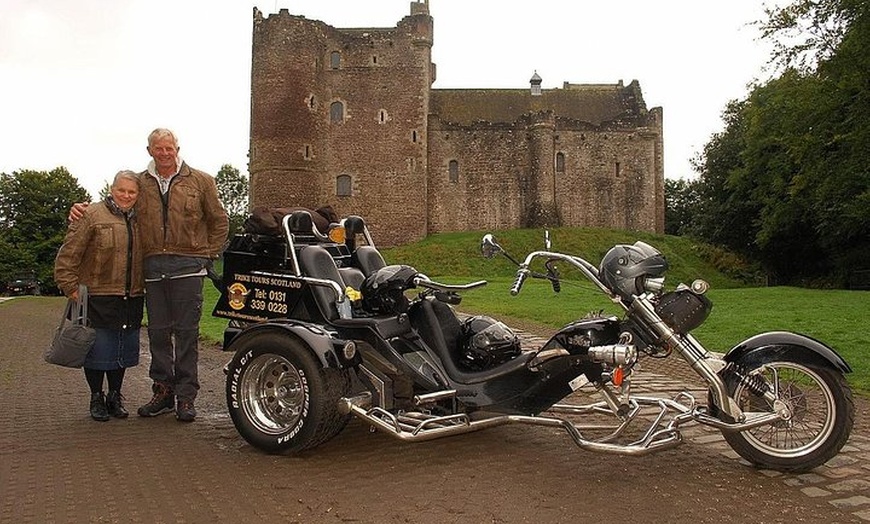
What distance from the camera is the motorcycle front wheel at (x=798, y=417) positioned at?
14.3ft

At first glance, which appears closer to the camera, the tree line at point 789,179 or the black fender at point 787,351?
the black fender at point 787,351

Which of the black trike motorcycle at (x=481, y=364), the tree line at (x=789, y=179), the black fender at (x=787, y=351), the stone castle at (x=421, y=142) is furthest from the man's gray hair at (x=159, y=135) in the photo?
the stone castle at (x=421, y=142)

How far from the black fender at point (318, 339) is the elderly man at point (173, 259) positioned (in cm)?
114

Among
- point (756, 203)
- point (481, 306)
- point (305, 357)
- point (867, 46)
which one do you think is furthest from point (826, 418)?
point (756, 203)

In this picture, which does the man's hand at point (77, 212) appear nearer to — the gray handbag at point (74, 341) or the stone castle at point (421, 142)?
the gray handbag at point (74, 341)

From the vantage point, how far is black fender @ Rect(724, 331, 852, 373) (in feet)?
14.3

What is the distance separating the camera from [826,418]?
439cm

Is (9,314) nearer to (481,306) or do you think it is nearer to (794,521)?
(481,306)

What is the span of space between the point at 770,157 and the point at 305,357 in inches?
1378

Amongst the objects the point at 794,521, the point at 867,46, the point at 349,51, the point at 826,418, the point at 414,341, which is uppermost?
the point at 349,51

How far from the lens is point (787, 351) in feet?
14.5

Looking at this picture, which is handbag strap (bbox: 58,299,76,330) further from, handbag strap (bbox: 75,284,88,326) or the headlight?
the headlight

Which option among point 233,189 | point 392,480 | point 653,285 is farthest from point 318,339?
point 233,189

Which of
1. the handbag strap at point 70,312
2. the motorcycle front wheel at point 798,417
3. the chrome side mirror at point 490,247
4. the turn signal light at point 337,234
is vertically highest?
the turn signal light at point 337,234
